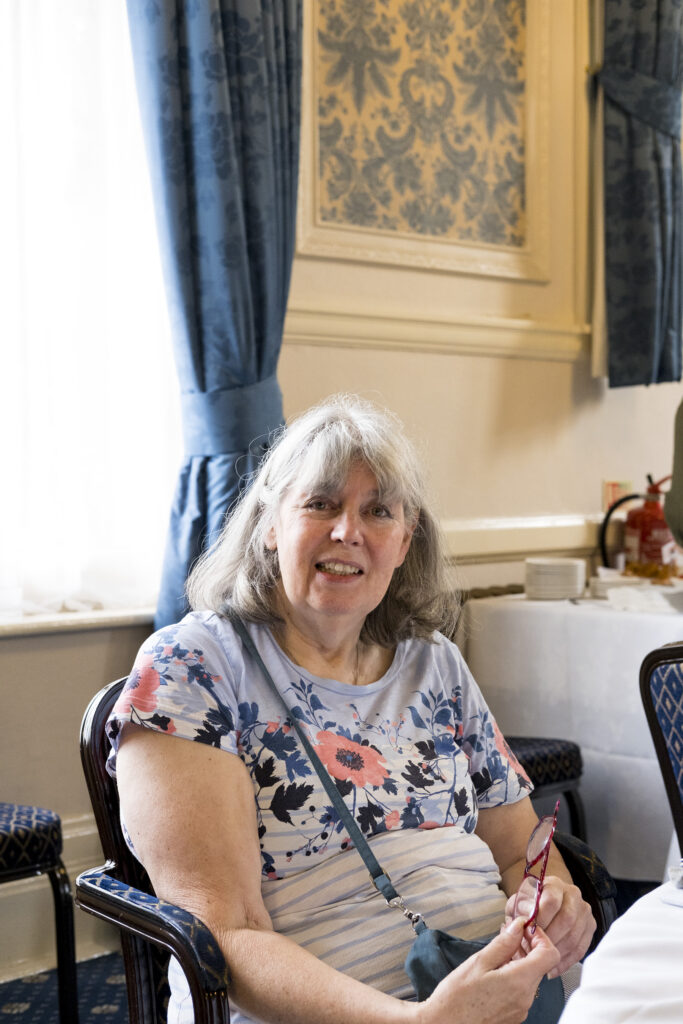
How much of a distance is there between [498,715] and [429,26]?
2.27 meters

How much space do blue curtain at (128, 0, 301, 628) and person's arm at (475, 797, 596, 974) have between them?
1.25m

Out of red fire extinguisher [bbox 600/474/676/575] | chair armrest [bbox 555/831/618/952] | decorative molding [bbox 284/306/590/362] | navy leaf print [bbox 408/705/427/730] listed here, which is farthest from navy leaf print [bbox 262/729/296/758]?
red fire extinguisher [bbox 600/474/676/575]

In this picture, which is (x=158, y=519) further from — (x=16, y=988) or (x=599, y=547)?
(x=599, y=547)

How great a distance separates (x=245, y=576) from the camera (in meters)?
1.69

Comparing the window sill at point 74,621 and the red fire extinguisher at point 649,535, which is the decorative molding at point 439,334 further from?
the window sill at point 74,621

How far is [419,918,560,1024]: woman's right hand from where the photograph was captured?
1217mm

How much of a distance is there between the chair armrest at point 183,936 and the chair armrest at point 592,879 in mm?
635

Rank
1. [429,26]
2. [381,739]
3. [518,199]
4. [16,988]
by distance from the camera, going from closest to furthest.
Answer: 1. [381,739]
2. [16,988]
3. [429,26]
4. [518,199]

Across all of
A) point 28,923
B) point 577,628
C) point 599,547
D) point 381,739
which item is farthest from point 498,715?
point 381,739

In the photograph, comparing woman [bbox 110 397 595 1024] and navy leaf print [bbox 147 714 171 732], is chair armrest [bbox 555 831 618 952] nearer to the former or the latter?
woman [bbox 110 397 595 1024]

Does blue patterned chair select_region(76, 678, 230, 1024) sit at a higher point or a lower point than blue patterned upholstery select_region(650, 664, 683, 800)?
lower

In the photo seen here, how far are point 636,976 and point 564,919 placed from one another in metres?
0.56

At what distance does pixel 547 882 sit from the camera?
1505 millimetres

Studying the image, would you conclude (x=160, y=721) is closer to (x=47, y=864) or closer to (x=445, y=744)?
(x=445, y=744)
